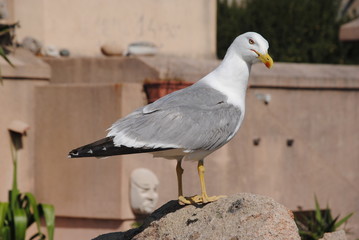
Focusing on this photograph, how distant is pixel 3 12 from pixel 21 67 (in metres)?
0.84

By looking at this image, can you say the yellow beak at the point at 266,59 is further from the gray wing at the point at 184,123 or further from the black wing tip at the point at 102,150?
the black wing tip at the point at 102,150

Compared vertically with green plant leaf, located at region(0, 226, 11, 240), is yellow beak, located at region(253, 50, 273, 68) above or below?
above

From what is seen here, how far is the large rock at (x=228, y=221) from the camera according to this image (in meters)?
6.01

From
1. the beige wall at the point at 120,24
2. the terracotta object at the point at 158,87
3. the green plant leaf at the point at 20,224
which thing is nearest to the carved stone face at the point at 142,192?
the terracotta object at the point at 158,87

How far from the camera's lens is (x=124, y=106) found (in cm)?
1144

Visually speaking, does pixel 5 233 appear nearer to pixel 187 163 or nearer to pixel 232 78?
pixel 187 163

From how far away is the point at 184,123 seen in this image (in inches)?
255

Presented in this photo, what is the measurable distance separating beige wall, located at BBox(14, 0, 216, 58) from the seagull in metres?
6.58

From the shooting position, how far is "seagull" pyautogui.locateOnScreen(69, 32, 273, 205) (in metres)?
6.35

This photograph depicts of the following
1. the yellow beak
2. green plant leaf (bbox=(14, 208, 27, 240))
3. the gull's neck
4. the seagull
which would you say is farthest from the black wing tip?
green plant leaf (bbox=(14, 208, 27, 240))

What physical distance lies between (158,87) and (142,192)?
1.23 m

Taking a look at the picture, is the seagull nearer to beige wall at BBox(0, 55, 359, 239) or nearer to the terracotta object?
the terracotta object

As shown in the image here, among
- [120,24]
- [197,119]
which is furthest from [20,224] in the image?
[120,24]

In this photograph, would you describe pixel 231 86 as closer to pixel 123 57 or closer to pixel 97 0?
pixel 123 57
